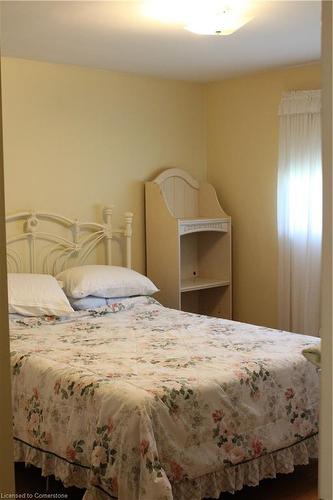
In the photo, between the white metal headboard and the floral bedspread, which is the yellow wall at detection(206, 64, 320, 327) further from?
the floral bedspread

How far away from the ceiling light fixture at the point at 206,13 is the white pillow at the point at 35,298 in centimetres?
172

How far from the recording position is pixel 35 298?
3.88 meters

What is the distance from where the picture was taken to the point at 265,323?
5.08m

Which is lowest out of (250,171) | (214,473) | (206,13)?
(214,473)

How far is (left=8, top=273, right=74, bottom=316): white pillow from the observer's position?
12.6ft

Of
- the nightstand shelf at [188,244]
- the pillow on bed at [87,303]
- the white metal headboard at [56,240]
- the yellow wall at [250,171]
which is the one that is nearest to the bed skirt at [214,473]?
the pillow on bed at [87,303]

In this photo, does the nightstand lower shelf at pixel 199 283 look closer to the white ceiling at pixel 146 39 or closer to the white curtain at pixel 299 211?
the white curtain at pixel 299 211

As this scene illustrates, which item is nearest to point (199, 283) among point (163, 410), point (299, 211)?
point (299, 211)

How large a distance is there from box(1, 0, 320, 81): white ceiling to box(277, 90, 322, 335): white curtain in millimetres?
387

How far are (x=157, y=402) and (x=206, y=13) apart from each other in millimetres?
1906

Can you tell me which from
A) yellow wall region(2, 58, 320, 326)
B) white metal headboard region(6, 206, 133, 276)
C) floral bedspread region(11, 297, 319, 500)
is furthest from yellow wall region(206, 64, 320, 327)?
floral bedspread region(11, 297, 319, 500)

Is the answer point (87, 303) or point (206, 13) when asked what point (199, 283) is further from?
point (206, 13)

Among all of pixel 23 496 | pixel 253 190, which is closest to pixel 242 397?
pixel 23 496

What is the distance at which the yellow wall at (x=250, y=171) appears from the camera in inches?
193
